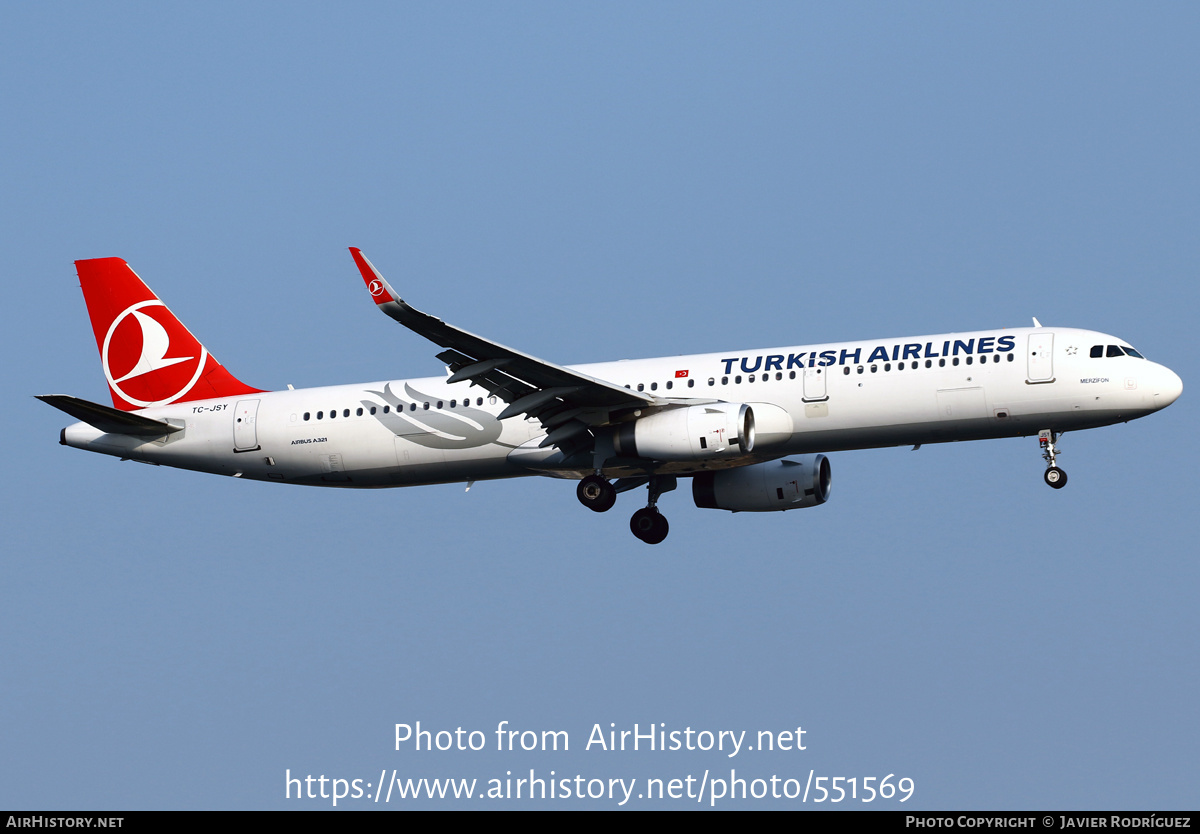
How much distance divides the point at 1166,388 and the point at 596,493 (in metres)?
15.4

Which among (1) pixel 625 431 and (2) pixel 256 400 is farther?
(2) pixel 256 400

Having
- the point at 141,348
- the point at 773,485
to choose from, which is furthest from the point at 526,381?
the point at 141,348

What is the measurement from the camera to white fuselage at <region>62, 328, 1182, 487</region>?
3916 centimetres

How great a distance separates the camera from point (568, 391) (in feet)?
132

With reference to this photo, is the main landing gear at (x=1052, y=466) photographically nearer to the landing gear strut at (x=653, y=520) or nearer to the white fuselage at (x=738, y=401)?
the white fuselage at (x=738, y=401)

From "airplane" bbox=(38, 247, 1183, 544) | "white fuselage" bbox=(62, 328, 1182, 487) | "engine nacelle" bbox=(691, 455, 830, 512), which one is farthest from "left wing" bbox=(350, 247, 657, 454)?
"engine nacelle" bbox=(691, 455, 830, 512)

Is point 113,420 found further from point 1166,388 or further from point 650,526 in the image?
point 1166,388

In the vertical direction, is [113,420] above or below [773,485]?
below

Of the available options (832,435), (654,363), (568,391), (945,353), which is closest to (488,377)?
(568,391)

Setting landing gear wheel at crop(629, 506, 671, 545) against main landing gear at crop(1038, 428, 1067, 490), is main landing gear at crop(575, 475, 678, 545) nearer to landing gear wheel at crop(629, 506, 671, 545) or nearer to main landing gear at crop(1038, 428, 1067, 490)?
landing gear wheel at crop(629, 506, 671, 545)

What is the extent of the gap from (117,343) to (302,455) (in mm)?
7884

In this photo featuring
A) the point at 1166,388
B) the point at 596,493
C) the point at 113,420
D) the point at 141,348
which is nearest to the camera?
the point at 1166,388

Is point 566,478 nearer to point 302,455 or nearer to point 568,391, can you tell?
point 568,391

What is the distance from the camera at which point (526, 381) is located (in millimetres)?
40375
